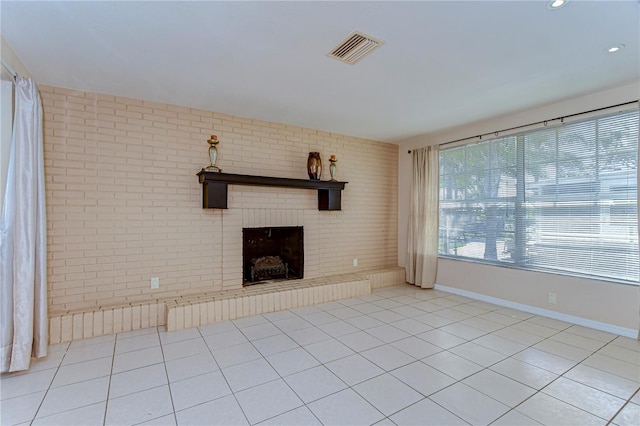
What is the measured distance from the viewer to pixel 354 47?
2211 mm

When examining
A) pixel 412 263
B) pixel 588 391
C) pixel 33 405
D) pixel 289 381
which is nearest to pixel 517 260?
pixel 412 263

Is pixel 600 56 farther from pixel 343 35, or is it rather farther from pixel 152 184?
pixel 152 184

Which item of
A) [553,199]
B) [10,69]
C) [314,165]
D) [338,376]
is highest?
[10,69]

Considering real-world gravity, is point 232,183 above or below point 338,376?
above

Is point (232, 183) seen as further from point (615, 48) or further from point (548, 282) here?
point (548, 282)

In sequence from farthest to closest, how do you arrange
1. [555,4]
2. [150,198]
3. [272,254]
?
1. [272,254]
2. [150,198]
3. [555,4]

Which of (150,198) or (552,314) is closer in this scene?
(150,198)

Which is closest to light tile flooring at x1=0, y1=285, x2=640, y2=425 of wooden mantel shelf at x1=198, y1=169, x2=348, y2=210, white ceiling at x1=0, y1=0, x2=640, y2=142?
wooden mantel shelf at x1=198, y1=169, x2=348, y2=210

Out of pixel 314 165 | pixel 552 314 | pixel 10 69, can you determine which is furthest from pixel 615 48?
pixel 10 69

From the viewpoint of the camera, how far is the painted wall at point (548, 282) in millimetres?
2941

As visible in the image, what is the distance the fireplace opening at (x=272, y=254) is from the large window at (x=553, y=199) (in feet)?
7.62

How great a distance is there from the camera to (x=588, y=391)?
204 centimetres

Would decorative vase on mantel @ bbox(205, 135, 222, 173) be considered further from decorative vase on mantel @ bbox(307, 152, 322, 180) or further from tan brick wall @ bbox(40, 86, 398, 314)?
decorative vase on mantel @ bbox(307, 152, 322, 180)

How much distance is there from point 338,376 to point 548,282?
9.25ft
